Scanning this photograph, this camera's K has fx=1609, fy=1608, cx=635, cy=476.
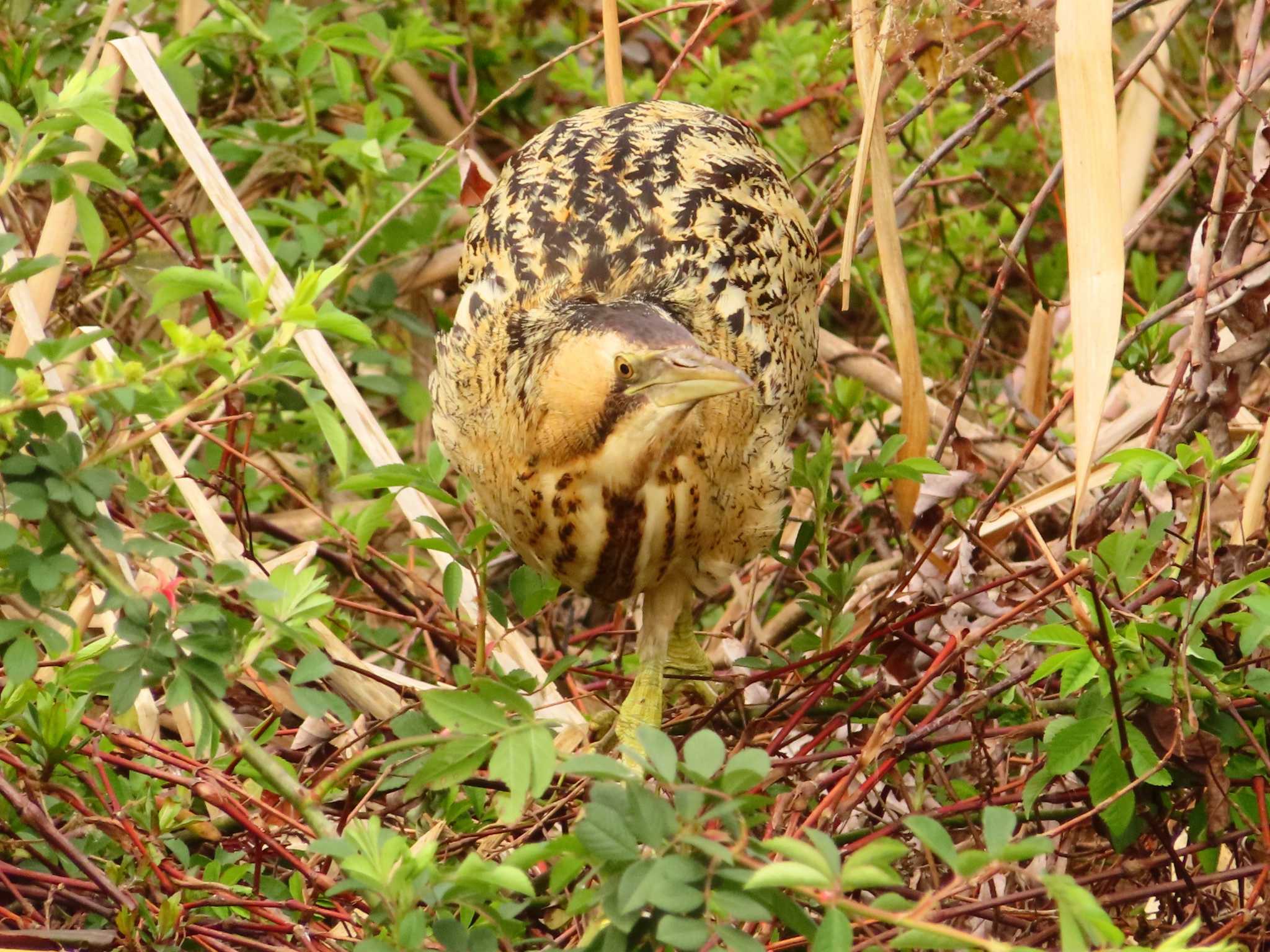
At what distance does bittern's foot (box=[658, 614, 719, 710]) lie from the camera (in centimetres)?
296

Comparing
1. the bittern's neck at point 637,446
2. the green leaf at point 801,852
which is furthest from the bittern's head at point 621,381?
the green leaf at point 801,852

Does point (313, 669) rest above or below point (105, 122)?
below

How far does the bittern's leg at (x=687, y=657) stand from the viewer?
117 inches

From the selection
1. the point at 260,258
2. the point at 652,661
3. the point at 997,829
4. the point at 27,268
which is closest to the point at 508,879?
the point at 997,829

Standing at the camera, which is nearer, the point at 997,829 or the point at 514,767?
the point at 997,829

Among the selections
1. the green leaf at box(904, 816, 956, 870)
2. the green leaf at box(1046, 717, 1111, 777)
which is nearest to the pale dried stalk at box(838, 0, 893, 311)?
the green leaf at box(1046, 717, 1111, 777)

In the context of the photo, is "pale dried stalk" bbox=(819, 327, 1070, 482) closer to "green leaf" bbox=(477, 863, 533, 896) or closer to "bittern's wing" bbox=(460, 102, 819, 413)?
"bittern's wing" bbox=(460, 102, 819, 413)

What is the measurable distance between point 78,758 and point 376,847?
0.68m

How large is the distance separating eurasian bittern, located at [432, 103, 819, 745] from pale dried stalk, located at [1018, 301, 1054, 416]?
24.9 inches

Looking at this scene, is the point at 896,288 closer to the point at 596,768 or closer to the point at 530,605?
the point at 530,605

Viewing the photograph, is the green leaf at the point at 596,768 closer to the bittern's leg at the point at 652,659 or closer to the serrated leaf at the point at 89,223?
the serrated leaf at the point at 89,223

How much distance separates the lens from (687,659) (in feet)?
9.76

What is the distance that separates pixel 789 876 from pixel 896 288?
1.55 metres

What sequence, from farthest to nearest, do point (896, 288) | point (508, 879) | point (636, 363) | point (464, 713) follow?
1. point (896, 288)
2. point (636, 363)
3. point (464, 713)
4. point (508, 879)
